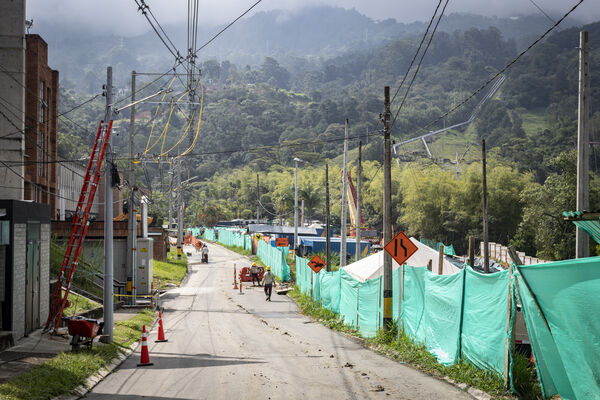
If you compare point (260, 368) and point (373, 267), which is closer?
point (260, 368)

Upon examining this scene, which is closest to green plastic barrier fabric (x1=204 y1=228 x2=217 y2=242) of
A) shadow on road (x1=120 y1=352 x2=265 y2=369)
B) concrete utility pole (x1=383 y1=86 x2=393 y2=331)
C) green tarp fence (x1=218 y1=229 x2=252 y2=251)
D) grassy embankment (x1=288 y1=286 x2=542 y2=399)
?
green tarp fence (x1=218 y1=229 x2=252 y2=251)

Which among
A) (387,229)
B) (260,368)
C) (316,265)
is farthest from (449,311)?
(316,265)

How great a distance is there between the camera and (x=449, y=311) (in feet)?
44.7

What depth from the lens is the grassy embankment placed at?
10.4 meters

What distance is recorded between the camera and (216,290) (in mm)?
39219

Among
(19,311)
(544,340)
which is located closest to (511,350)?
(544,340)

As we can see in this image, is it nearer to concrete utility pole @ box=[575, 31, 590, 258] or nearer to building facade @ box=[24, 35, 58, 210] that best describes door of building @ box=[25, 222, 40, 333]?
building facade @ box=[24, 35, 58, 210]

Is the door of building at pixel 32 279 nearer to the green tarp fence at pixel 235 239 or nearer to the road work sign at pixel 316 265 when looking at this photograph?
the road work sign at pixel 316 265

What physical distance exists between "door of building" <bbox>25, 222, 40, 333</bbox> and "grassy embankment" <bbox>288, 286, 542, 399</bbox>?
367 inches

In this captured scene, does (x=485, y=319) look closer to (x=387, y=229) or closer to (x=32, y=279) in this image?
(x=387, y=229)

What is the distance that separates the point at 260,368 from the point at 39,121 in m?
20.9

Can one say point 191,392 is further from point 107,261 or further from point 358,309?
point 358,309

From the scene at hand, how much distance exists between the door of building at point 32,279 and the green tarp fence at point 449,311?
9.60m

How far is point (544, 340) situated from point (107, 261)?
11708 mm
